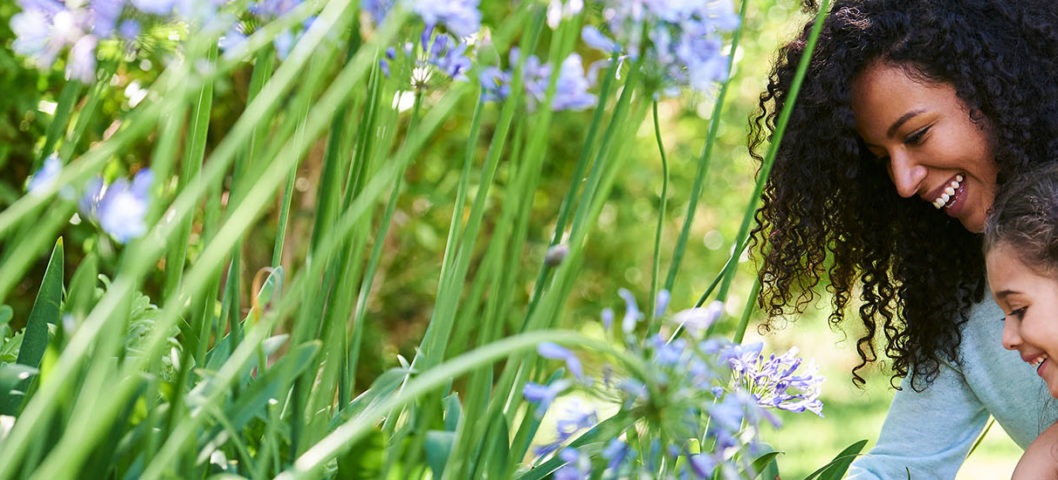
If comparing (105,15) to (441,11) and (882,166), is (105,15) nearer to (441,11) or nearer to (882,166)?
(441,11)

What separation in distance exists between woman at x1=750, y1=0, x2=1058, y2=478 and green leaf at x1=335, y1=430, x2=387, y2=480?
3.27ft

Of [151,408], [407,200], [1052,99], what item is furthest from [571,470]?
[407,200]

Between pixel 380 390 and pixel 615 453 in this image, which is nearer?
pixel 615 453

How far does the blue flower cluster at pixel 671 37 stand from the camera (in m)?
0.74

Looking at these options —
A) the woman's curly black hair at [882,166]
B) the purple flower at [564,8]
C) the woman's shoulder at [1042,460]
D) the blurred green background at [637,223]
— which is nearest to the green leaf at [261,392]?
the purple flower at [564,8]

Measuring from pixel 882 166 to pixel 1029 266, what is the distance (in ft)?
1.56

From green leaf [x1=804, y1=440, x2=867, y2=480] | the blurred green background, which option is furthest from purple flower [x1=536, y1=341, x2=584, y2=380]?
the blurred green background

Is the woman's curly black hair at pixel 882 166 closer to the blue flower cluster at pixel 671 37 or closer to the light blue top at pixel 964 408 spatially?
the light blue top at pixel 964 408

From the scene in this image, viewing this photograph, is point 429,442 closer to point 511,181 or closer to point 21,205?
point 511,181

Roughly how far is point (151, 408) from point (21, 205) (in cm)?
25

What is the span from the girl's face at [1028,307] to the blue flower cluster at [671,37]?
928 mm

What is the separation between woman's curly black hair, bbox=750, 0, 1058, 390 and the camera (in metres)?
1.76

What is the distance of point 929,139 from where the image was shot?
1691mm

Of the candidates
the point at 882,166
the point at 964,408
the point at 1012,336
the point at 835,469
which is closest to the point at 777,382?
the point at 835,469
